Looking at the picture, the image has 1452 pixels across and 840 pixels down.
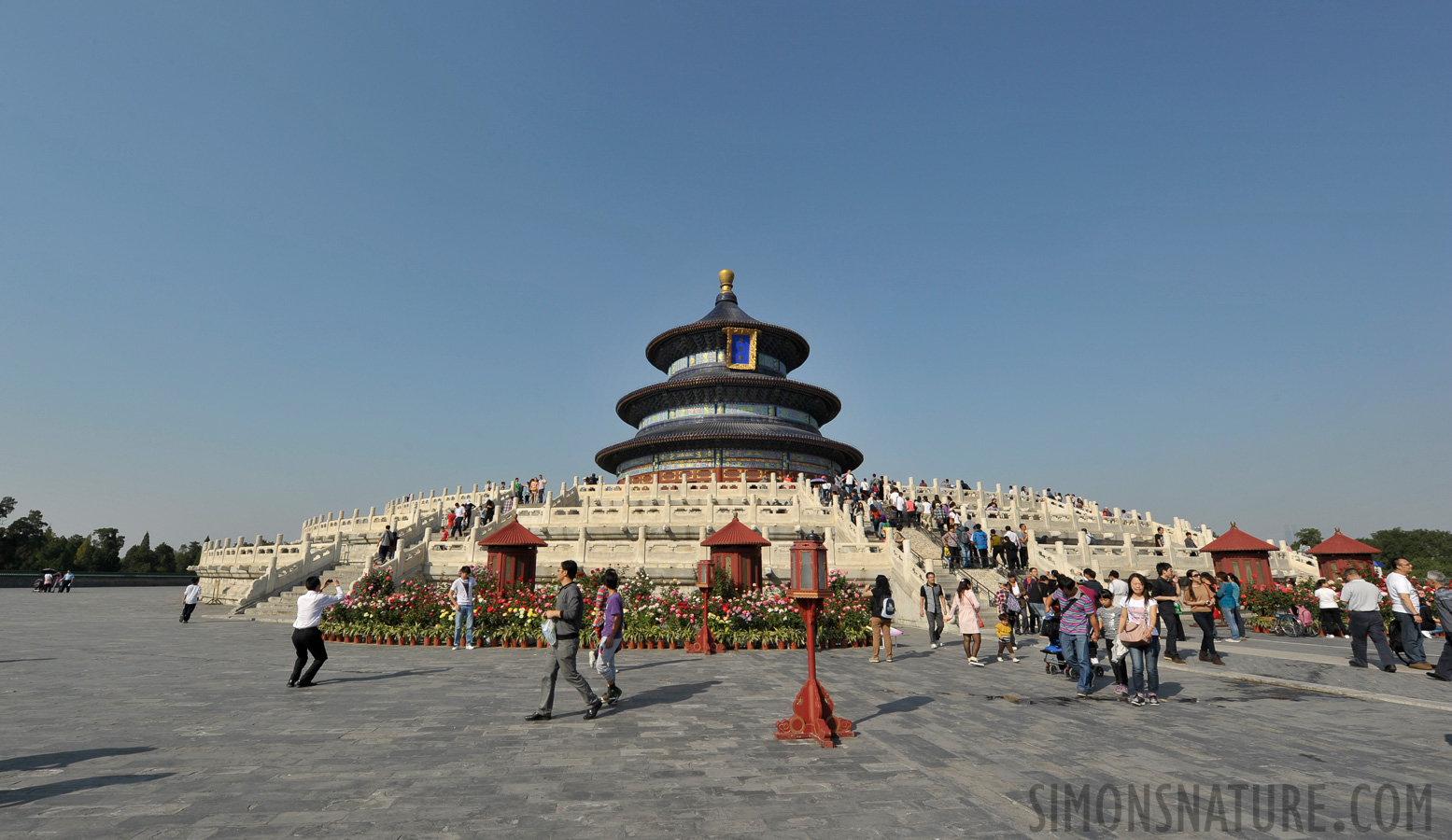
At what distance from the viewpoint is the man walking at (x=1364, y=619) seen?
10.1m

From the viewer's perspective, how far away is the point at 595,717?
7383 mm

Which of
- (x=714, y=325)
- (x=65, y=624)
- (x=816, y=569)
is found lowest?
(x=65, y=624)

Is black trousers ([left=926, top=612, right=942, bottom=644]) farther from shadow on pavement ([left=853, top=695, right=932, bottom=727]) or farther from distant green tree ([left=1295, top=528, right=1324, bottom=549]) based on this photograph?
distant green tree ([left=1295, top=528, right=1324, bottom=549])

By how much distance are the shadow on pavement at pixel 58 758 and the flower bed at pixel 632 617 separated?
25.5 feet

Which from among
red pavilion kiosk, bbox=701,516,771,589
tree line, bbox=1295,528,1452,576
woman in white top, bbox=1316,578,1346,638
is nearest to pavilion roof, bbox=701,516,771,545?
red pavilion kiosk, bbox=701,516,771,589

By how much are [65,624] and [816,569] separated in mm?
22669

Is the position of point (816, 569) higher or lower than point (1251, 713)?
higher

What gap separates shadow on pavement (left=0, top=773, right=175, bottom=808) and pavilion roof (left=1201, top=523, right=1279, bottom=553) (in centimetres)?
2194

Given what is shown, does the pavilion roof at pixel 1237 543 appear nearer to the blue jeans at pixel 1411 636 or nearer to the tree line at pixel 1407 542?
the blue jeans at pixel 1411 636

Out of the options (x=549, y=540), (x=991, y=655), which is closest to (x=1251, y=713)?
(x=991, y=655)

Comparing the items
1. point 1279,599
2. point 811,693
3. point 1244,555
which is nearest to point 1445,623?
point 1279,599

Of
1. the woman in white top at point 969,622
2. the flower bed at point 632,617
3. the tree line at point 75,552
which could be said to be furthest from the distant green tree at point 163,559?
the woman in white top at point 969,622

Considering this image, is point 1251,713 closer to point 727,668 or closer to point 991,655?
point 991,655

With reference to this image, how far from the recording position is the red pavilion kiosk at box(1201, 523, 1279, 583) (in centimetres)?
1748
